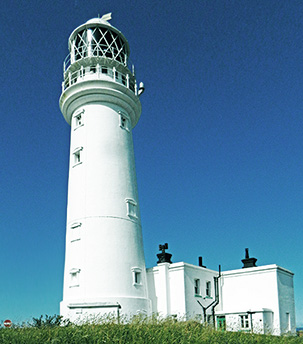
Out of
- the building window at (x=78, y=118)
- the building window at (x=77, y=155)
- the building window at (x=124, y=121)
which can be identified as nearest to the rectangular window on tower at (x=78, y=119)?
the building window at (x=78, y=118)

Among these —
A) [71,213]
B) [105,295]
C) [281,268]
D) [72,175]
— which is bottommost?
[105,295]

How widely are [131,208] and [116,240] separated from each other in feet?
7.92

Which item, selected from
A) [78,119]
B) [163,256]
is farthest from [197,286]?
[78,119]

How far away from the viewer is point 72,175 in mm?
24125

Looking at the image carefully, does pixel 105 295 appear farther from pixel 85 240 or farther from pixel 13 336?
pixel 13 336

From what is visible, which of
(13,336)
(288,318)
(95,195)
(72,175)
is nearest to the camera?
(13,336)

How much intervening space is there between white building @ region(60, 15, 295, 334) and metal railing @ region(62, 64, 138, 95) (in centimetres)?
7

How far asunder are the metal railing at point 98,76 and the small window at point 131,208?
7.51 m

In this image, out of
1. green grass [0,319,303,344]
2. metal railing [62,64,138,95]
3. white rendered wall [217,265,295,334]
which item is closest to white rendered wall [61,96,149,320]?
metal railing [62,64,138,95]

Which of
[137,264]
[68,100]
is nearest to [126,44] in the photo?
[68,100]

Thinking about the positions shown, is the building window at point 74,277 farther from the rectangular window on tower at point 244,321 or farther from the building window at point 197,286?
the rectangular window on tower at point 244,321

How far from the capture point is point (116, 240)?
71.8 feet

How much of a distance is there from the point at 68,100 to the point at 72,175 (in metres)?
5.11

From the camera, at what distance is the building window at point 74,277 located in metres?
21.1
